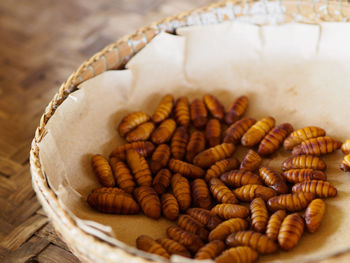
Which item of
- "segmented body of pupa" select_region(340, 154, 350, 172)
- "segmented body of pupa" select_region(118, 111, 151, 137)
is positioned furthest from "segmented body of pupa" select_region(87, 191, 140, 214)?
"segmented body of pupa" select_region(340, 154, 350, 172)

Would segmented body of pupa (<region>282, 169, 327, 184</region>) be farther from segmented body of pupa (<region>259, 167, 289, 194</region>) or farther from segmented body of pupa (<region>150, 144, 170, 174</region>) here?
segmented body of pupa (<region>150, 144, 170, 174</region>)

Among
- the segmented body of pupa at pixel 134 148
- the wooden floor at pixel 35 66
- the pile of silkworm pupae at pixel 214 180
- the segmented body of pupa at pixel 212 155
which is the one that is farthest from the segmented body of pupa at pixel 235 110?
the wooden floor at pixel 35 66

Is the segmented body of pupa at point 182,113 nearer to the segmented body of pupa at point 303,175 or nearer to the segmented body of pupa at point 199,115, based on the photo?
the segmented body of pupa at point 199,115

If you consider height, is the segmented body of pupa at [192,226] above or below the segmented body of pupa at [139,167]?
below

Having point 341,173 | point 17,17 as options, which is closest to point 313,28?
point 341,173

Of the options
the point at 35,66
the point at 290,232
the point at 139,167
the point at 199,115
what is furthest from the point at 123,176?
the point at 35,66

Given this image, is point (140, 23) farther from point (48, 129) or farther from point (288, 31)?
point (48, 129)
